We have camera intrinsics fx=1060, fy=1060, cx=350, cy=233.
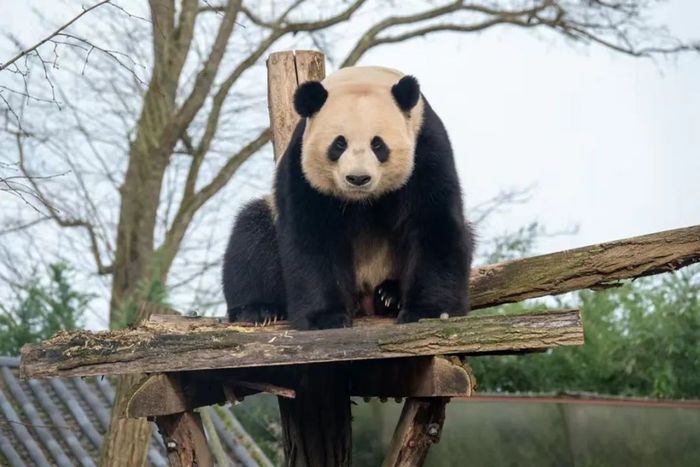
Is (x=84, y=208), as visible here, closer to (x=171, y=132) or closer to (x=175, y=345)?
(x=171, y=132)

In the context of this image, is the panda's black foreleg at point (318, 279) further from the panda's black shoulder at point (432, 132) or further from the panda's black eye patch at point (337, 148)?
the panda's black shoulder at point (432, 132)

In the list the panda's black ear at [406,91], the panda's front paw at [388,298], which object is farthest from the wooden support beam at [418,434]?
the panda's black ear at [406,91]

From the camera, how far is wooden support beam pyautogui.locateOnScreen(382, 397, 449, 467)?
416 centimetres

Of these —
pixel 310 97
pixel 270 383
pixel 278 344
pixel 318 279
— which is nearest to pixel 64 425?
pixel 270 383

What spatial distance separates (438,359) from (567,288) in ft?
3.84

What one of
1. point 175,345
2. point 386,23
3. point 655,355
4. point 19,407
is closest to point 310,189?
point 175,345

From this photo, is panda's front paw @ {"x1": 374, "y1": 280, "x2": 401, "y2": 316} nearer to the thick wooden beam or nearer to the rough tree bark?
the thick wooden beam

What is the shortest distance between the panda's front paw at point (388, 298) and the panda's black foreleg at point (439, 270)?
286 millimetres

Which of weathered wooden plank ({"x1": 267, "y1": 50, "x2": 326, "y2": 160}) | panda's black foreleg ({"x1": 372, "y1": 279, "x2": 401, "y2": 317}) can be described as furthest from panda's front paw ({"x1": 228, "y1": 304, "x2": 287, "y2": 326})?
weathered wooden plank ({"x1": 267, "y1": 50, "x2": 326, "y2": 160})

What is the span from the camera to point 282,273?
500 cm

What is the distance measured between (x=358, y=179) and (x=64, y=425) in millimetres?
5666

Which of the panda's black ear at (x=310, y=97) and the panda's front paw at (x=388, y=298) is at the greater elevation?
the panda's black ear at (x=310, y=97)

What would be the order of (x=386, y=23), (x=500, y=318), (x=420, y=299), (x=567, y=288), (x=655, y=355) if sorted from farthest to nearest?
(x=386, y=23) < (x=655, y=355) < (x=567, y=288) < (x=420, y=299) < (x=500, y=318)

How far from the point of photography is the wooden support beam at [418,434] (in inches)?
164
